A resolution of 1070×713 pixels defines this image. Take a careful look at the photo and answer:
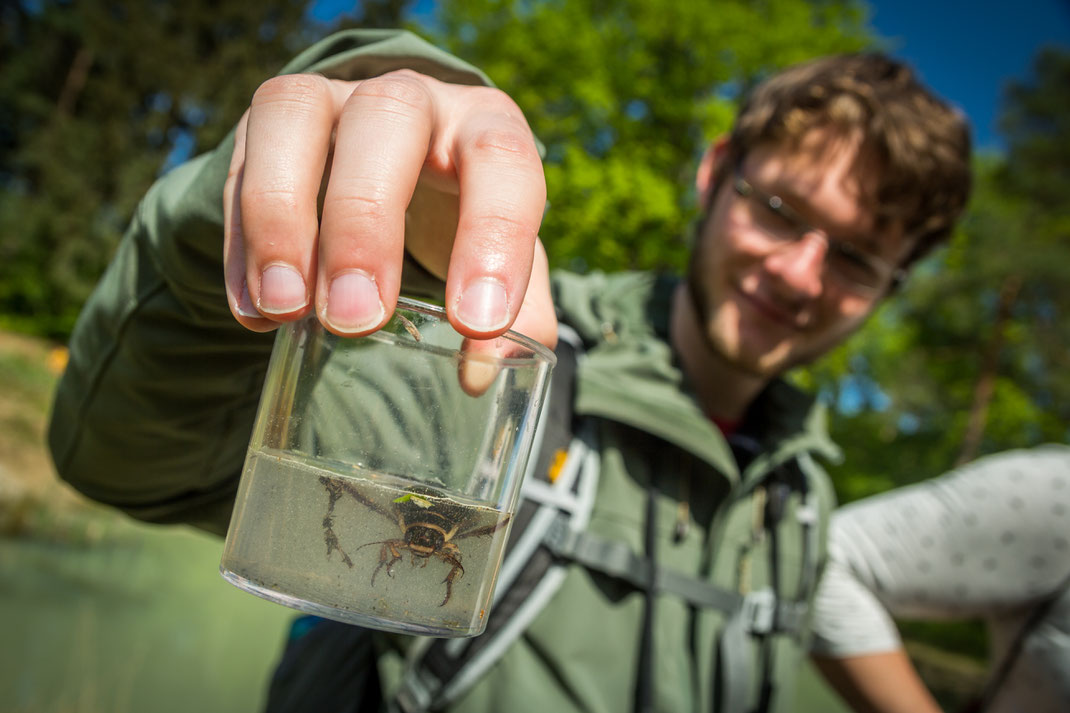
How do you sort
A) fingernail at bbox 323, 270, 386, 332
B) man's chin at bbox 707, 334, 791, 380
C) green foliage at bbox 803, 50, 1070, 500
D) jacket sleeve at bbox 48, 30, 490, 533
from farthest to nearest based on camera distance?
green foliage at bbox 803, 50, 1070, 500 < man's chin at bbox 707, 334, 791, 380 < jacket sleeve at bbox 48, 30, 490, 533 < fingernail at bbox 323, 270, 386, 332

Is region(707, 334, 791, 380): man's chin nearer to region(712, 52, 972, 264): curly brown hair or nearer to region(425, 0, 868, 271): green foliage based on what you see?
region(712, 52, 972, 264): curly brown hair

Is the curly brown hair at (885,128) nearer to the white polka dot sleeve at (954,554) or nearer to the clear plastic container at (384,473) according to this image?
the white polka dot sleeve at (954,554)

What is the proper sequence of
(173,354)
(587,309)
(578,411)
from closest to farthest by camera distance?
1. (173,354)
2. (578,411)
3. (587,309)

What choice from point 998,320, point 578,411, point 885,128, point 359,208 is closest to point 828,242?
point 885,128

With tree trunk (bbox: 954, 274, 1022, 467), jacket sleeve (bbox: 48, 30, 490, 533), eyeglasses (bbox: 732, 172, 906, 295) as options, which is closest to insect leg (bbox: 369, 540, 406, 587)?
jacket sleeve (bbox: 48, 30, 490, 533)

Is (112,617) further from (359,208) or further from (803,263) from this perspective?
(359,208)

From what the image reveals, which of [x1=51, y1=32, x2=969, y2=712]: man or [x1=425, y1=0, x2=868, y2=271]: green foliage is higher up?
[x1=425, y1=0, x2=868, y2=271]: green foliage
